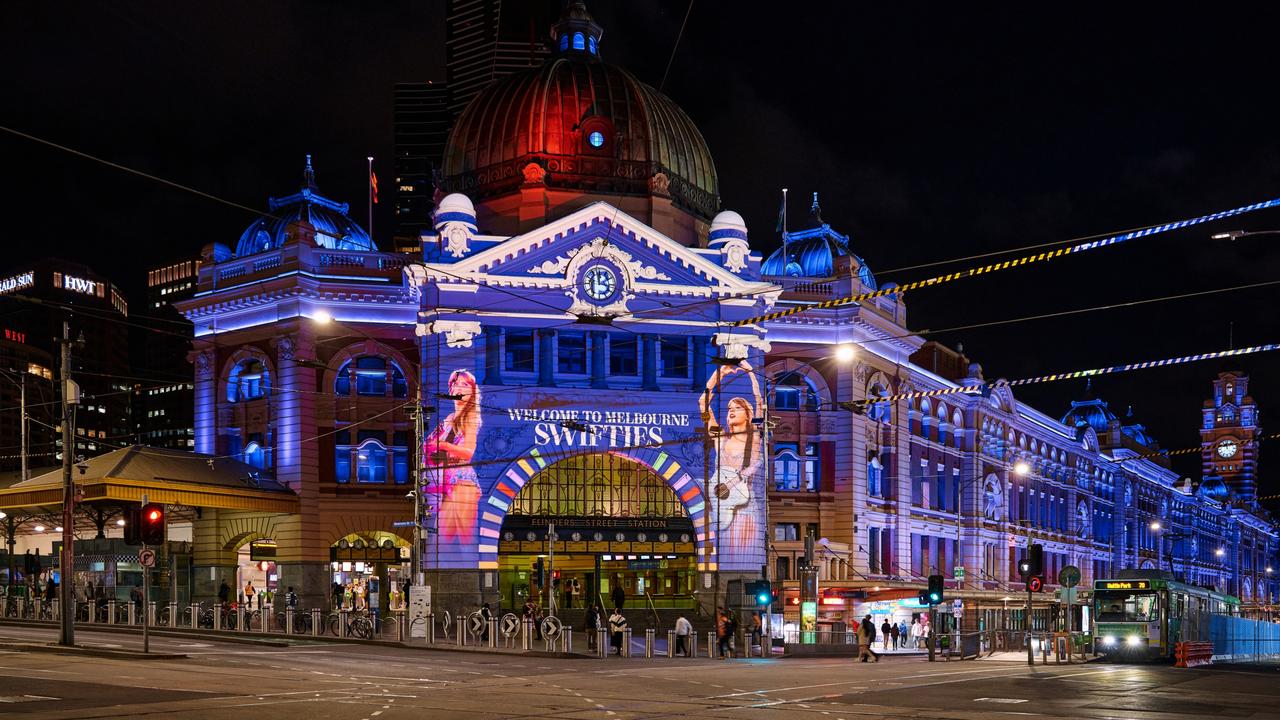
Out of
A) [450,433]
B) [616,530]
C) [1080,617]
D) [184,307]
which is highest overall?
[184,307]

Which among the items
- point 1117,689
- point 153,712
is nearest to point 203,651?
point 153,712

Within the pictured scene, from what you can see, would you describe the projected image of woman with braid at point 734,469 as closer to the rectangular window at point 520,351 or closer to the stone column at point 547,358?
the stone column at point 547,358

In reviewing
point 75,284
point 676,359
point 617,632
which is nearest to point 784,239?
point 676,359

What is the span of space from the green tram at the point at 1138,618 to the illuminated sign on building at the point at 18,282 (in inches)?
6105

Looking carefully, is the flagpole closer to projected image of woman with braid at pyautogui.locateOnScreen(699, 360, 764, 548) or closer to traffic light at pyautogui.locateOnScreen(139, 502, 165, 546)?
projected image of woman with braid at pyautogui.locateOnScreen(699, 360, 764, 548)

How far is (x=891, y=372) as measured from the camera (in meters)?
73.9

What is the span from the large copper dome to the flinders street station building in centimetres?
14

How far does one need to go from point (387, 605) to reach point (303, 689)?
37.6 m

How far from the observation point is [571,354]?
6084cm

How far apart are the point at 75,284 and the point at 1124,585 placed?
173506 mm

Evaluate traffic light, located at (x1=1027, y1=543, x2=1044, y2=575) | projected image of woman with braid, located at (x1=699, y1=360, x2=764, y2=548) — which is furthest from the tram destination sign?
projected image of woman with braid, located at (x1=699, y1=360, x2=764, y2=548)

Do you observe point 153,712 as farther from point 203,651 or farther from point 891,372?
point 891,372

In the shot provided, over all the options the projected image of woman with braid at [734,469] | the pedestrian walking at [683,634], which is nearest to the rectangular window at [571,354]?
the projected image of woman with braid at [734,469]

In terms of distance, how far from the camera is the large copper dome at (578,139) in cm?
6694
